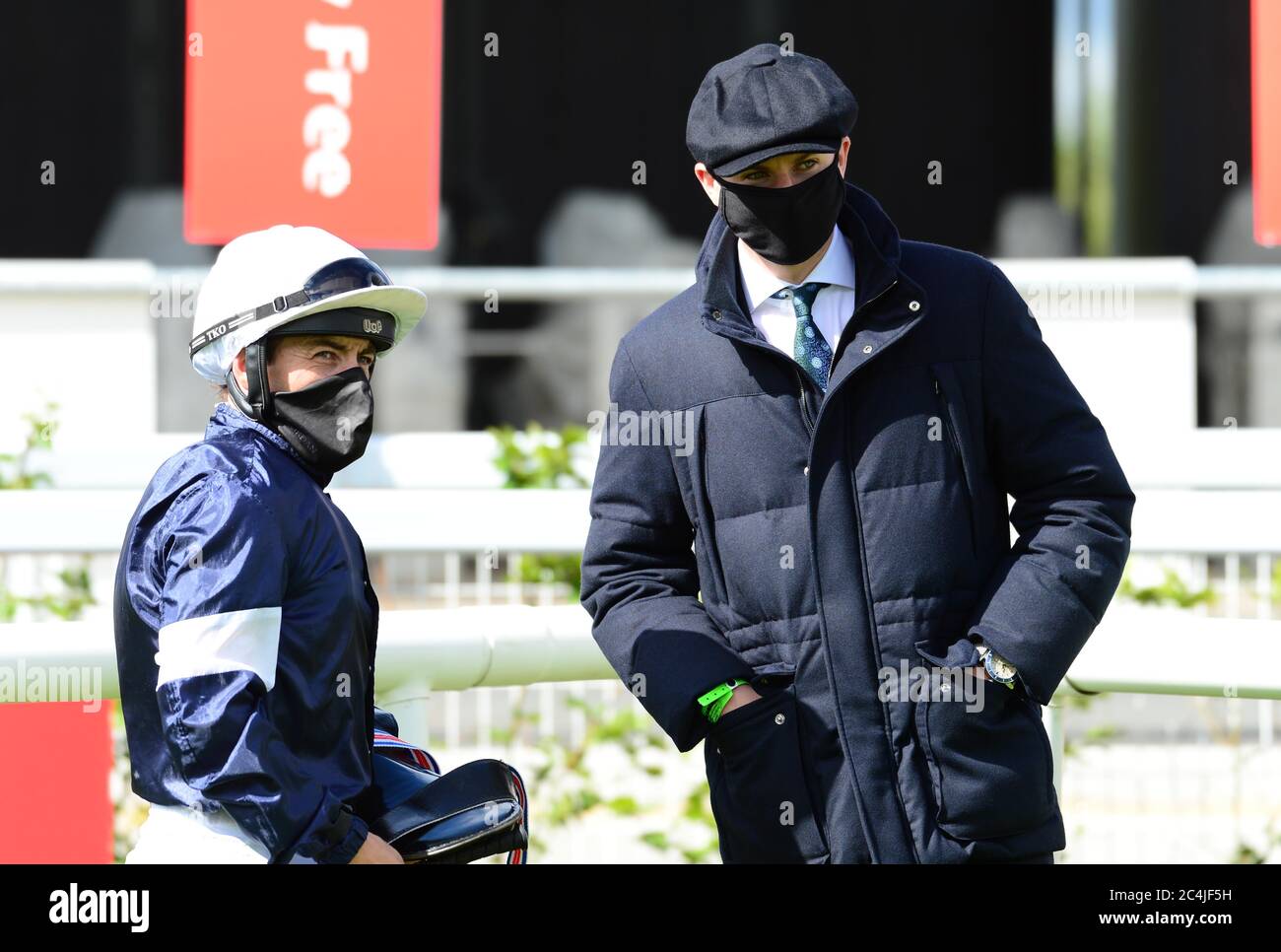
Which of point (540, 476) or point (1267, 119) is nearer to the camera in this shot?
point (540, 476)

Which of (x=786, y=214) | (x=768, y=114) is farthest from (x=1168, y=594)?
(x=768, y=114)

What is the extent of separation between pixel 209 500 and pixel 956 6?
7.04 meters

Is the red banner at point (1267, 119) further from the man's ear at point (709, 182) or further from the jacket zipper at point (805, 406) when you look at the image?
the jacket zipper at point (805, 406)

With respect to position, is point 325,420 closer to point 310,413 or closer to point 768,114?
point 310,413

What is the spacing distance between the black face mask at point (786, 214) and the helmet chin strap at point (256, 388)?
2.31 ft

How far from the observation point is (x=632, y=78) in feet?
27.7

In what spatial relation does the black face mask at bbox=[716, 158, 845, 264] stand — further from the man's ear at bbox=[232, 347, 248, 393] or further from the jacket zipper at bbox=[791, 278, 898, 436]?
the man's ear at bbox=[232, 347, 248, 393]

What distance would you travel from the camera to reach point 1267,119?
5.62 m

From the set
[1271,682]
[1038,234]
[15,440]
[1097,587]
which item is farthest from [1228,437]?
[1038,234]

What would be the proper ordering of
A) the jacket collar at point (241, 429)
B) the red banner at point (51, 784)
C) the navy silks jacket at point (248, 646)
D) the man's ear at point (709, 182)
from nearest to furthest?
the navy silks jacket at point (248, 646) < the jacket collar at point (241, 429) < the man's ear at point (709, 182) < the red banner at point (51, 784)

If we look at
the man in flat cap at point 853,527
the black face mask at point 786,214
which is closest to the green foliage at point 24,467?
the man in flat cap at point 853,527

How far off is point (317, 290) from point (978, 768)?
1097mm

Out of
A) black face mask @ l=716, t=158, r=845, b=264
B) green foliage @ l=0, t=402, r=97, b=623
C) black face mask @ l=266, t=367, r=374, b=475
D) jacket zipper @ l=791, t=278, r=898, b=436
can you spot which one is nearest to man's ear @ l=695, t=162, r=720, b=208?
black face mask @ l=716, t=158, r=845, b=264

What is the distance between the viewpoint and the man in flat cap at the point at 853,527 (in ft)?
7.80
